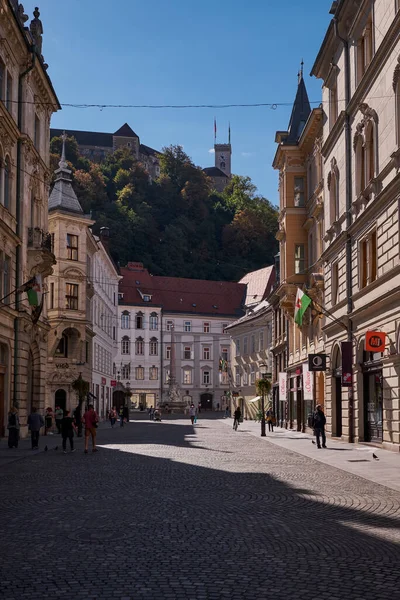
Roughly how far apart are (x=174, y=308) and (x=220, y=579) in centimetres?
9457

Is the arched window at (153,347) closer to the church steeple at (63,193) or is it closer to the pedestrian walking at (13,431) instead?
the church steeple at (63,193)

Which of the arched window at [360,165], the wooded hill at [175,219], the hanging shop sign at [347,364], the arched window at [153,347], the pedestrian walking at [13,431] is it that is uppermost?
the wooded hill at [175,219]

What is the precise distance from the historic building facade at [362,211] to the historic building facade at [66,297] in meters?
23.7

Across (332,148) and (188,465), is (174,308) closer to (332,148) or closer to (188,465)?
(332,148)

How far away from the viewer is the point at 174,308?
333 ft

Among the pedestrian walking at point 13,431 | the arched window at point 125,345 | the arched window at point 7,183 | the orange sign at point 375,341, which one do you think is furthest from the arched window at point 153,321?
the orange sign at point 375,341

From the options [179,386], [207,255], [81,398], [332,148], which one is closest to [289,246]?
[332,148]

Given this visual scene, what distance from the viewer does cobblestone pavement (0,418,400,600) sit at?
6855 millimetres

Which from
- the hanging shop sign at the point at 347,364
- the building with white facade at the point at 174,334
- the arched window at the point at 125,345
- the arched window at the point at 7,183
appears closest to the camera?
the hanging shop sign at the point at 347,364

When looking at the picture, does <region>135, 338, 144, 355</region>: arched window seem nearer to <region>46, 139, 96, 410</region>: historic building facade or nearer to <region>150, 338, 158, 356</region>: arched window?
<region>150, 338, 158, 356</region>: arched window

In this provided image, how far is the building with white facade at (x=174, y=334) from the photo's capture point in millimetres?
97188

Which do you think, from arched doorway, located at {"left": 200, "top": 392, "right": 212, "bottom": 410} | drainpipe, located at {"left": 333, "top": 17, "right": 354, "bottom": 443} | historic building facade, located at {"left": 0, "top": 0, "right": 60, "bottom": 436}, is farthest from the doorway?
arched doorway, located at {"left": 200, "top": 392, "right": 212, "bottom": 410}

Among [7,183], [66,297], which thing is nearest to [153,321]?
[66,297]

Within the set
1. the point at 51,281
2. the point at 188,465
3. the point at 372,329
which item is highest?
the point at 51,281
